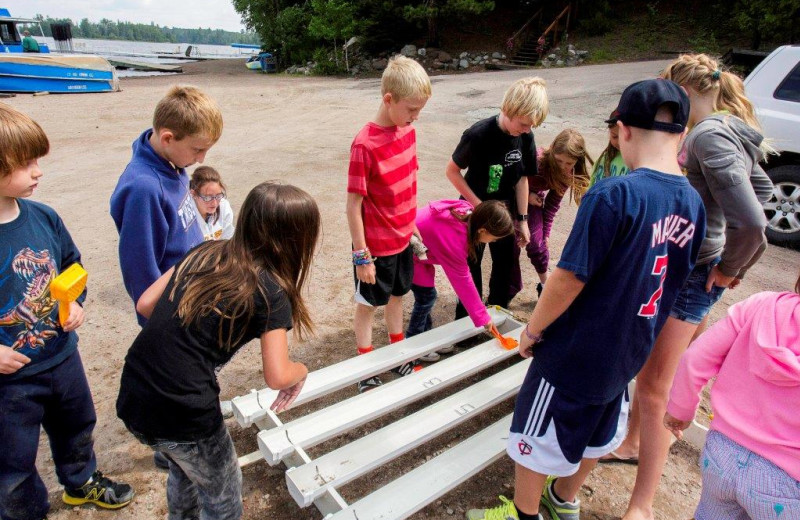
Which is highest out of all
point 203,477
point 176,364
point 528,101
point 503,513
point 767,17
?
point 767,17

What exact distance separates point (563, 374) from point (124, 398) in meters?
1.37

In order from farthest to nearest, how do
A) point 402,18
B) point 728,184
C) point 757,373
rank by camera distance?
point 402,18
point 728,184
point 757,373

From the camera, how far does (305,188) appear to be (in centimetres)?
630

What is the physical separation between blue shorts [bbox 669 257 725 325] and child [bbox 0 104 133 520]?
2327mm

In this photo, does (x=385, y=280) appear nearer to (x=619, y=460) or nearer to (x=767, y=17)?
(x=619, y=460)

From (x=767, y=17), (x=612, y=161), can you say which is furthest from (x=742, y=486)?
(x=767, y=17)

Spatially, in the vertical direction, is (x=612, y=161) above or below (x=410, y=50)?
below

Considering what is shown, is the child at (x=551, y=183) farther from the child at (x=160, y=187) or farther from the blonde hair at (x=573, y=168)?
the child at (x=160, y=187)

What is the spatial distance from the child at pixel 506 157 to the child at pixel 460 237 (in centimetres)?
23

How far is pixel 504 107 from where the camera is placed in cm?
274

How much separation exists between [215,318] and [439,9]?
22910mm

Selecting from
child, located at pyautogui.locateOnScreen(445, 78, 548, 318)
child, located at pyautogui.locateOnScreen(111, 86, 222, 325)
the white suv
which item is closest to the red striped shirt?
child, located at pyautogui.locateOnScreen(445, 78, 548, 318)

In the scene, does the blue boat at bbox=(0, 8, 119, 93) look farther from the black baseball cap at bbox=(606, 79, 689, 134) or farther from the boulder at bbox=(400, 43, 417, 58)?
the black baseball cap at bbox=(606, 79, 689, 134)

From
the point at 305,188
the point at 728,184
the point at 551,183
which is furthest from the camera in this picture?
the point at 305,188
